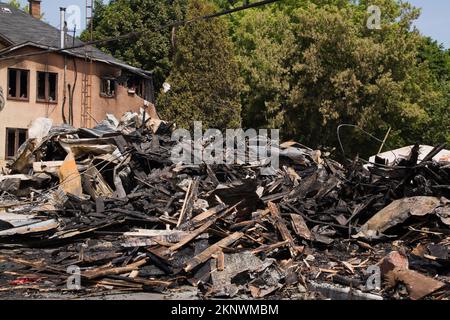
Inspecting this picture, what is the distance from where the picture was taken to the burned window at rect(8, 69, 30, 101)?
32062 mm

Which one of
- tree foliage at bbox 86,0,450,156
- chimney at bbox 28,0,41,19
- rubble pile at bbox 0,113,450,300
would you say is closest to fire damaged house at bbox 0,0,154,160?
tree foliage at bbox 86,0,450,156

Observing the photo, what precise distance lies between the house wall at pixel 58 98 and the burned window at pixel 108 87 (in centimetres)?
19

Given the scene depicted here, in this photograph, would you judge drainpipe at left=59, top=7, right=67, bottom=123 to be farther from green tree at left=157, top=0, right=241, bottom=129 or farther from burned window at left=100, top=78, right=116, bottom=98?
green tree at left=157, top=0, right=241, bottom=129

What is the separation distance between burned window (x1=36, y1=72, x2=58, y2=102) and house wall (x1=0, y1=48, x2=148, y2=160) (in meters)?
0.20

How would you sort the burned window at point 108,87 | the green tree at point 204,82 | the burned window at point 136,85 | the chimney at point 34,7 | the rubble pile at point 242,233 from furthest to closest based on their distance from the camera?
the chimney at point 34,7 → the burned window at point 136,85 → the green tree at point 204,82 → the burned window at point 108,87 → the rubble pile at point 242,233

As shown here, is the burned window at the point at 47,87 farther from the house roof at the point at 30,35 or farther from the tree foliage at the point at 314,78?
the tree foliage at the point at 314,78

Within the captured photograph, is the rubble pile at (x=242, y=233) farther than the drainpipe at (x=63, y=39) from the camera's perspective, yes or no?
No

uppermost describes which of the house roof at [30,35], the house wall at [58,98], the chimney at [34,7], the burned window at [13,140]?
the chimney at [34,7]

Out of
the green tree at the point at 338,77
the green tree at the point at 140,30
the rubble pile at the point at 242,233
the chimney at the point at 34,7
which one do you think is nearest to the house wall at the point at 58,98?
the green tree at the point at 338,77

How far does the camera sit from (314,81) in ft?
116

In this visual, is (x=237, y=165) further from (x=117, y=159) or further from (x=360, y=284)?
(x=360, y=284)

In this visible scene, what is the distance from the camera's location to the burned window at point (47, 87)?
33125 mm

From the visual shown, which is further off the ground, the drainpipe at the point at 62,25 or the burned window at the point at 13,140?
the drainpipe at the point at 62,25

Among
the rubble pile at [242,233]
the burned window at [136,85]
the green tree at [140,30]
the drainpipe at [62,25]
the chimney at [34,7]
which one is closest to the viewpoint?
the rubble pile at [242,233]
